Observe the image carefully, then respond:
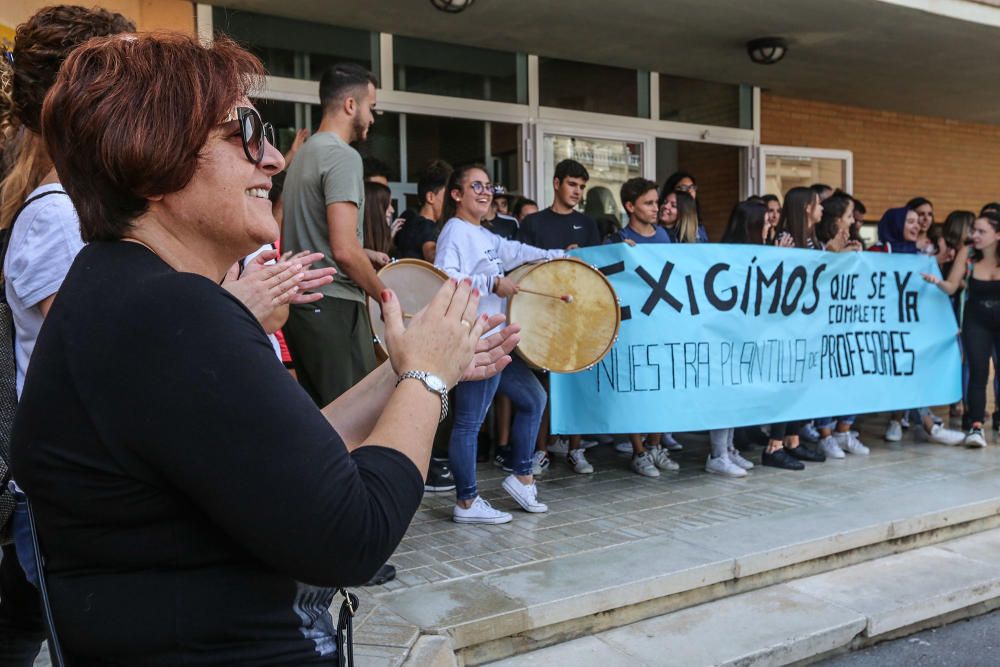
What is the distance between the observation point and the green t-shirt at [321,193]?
12.6 ft

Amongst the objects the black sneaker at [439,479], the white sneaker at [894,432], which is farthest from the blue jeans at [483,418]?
the white sneaker at [894,432]

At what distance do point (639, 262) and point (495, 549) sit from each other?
230 cm

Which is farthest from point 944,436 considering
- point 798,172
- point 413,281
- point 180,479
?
point 180,479

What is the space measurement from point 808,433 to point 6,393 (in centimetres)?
628

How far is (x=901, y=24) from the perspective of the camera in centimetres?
820

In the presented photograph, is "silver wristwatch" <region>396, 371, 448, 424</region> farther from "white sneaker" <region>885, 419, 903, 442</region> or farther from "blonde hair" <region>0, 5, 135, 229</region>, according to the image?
"white sneaker" <region>885, 419, 903, 442</region>

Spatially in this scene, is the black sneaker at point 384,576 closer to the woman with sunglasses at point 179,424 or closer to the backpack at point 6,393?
the backpack at point 6,393

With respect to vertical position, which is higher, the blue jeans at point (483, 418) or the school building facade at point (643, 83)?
the school building facade at point (643, 83)

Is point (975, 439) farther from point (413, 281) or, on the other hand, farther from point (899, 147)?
point (899, 147)

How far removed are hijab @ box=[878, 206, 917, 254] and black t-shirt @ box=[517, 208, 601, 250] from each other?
329 cm

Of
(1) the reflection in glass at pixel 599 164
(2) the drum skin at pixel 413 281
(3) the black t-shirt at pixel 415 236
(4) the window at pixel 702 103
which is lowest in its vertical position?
(2) the drum skin at pixel 413 281

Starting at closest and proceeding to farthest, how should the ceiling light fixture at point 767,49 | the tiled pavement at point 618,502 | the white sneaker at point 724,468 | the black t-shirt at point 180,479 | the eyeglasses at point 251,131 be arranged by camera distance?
the black t-shirt at point 180,479, the eyeglasses at point 251,131, the tiled pavement at point 618,502, the white sneaker at point 724,468, the ceiling light fixture at point 767,49

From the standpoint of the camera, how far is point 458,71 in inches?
350

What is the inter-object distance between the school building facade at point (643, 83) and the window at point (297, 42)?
1 cm
